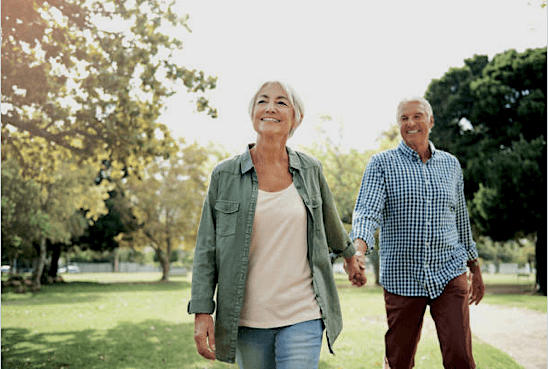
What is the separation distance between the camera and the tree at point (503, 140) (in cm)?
2555

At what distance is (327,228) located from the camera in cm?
350

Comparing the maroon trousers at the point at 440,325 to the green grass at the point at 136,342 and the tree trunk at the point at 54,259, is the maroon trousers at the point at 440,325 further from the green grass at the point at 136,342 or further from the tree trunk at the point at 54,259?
the tree trunk at the point at 54,259

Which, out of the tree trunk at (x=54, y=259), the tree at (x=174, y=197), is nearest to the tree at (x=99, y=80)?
the tree at (x=174, y=197)

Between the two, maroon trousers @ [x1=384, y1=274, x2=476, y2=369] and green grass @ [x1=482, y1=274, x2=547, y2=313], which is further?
green grass @ [x1=482, y1=274, x2=547, y2=313]

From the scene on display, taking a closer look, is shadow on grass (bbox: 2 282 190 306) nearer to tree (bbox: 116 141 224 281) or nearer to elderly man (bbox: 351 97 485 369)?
tree (bbox: 116 141 224 281)

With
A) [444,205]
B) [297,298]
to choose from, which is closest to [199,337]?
[297,298]

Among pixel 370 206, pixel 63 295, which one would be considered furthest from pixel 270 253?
pixel 63 295

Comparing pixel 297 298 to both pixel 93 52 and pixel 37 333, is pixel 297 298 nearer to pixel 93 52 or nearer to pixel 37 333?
pixel 93 52

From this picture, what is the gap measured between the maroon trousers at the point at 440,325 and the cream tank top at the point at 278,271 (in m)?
1.39

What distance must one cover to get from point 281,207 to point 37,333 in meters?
11.5

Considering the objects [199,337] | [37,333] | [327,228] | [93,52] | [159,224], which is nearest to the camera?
[199,337]

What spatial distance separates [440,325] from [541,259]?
90.7 ft

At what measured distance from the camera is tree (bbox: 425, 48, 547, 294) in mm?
25547

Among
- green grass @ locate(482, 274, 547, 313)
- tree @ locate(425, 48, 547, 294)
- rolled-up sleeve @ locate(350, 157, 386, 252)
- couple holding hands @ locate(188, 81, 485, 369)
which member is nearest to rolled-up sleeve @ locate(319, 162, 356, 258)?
couple holding hands @ locate(188, 81, 485, 369)
